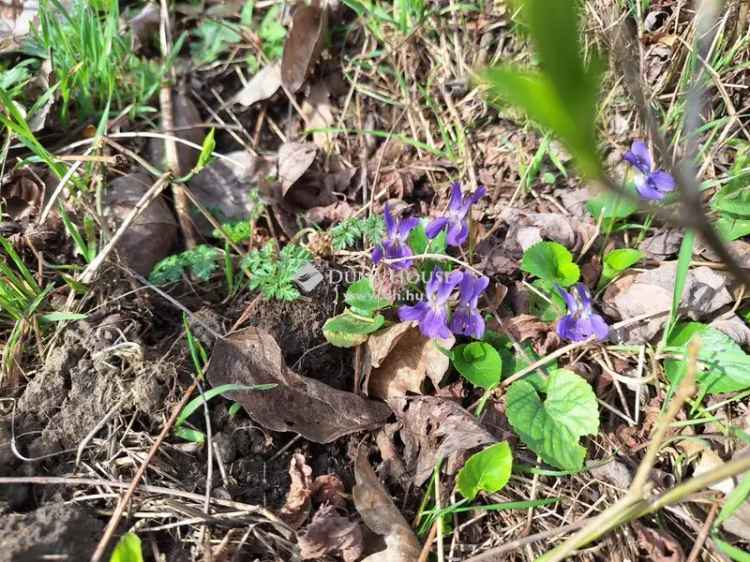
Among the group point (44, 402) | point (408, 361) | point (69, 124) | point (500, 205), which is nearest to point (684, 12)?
point (500, 205)

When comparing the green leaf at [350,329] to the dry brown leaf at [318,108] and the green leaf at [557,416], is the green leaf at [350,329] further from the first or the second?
the dry brown leaf at [318,108]

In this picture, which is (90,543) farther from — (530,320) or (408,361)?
(530,320)

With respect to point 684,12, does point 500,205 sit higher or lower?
lower

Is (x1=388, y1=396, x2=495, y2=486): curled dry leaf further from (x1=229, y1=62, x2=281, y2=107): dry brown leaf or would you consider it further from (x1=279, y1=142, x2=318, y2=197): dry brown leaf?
(x1=229, y1=62, x2=281, y2=107): dry brown leaf

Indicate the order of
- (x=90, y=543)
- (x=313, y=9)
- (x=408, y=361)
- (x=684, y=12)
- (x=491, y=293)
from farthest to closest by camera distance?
(x=313, y=9)
(x=684, y=12)
(x=491, y=293)
(x=408, y=361)
(x=90, y=543)

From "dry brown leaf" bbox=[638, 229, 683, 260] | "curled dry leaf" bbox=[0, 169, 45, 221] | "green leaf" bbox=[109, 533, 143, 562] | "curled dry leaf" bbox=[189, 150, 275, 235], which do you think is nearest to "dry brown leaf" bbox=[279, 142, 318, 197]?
"curled dry leaf" bbox=[189, 150, 275, 235]

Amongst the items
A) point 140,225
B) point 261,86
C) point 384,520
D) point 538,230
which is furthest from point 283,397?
point 261,86
